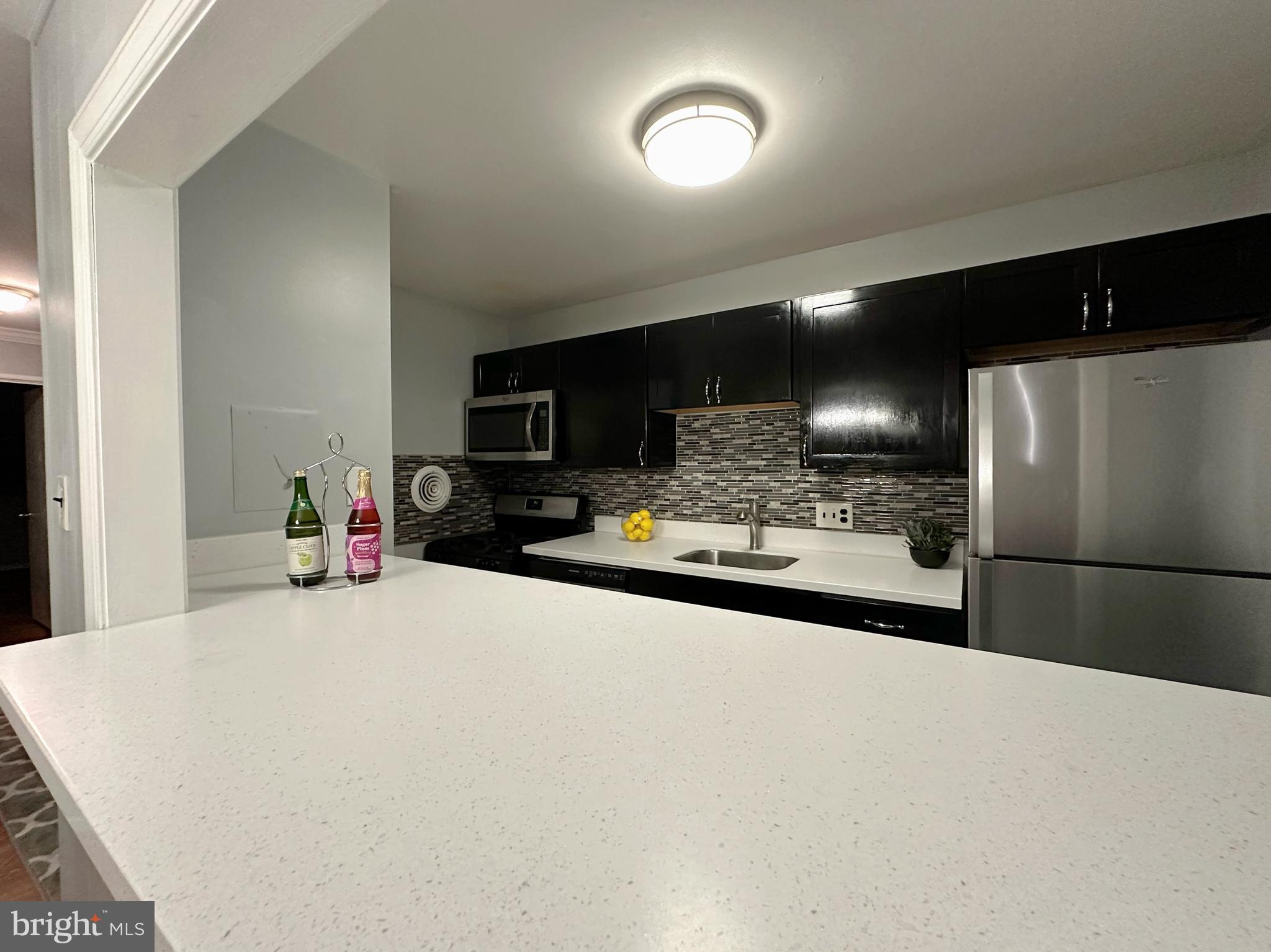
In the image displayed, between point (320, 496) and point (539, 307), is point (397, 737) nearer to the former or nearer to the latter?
point (320, 496)

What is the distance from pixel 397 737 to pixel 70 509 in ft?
3.64

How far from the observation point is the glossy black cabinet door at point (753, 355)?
2461mm

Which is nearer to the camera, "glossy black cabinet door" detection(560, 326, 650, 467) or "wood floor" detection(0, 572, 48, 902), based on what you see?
"wood floor" detection(0, 572, 48, 902)

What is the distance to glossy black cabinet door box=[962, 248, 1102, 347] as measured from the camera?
1869 millimetres

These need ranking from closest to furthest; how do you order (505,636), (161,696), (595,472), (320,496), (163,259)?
(161,696) < (505,636) < (163,259) < (320,496) < (595,472)

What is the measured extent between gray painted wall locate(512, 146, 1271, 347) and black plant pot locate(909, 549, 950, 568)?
1159 millimetres

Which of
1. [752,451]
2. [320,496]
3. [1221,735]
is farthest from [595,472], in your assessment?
[1221,735]

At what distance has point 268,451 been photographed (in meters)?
1.58

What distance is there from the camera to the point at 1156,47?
1.33 metres

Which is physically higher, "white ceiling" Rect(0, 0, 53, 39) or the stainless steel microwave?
"white ceiling" Rect(0, 0, 53, 39)

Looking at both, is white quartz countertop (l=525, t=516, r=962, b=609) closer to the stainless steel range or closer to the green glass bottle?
the stainless steel range

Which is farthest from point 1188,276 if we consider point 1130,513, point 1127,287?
point 1130,513

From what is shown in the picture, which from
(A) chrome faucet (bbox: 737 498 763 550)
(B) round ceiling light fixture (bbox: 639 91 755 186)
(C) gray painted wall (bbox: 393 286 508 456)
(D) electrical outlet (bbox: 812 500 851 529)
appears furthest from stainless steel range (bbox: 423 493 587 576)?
(B) round ceiling light fixture (bbox: 639 91 755 186)

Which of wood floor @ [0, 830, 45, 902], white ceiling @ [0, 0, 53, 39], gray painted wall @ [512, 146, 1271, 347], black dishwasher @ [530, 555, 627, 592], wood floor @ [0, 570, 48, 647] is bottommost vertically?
wood floor @ [0, 830, 45, 902]
